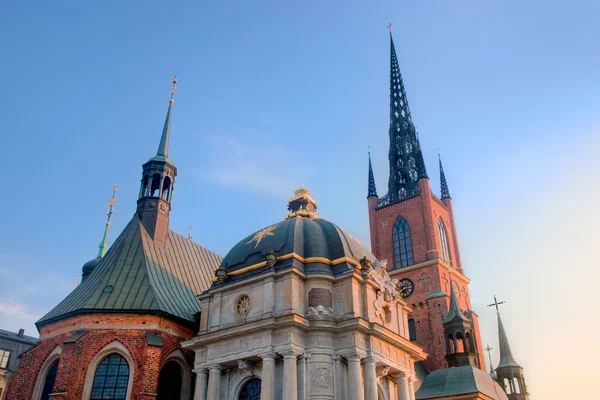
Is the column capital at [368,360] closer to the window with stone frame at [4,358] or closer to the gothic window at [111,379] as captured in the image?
the gothic window at [111,379]

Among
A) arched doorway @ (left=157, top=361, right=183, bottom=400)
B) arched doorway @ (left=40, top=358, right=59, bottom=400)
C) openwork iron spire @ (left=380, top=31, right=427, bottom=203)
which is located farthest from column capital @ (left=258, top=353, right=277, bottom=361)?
openwork iron spire @ (left=380, top=31, right=427, bottom=203)

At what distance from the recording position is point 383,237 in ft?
179

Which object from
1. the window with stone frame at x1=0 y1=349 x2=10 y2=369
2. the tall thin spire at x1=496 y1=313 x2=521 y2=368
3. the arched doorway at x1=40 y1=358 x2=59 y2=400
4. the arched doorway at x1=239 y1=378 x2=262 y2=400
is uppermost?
the tall thin spire at x1=496 y1=313 x2=521 y2=368

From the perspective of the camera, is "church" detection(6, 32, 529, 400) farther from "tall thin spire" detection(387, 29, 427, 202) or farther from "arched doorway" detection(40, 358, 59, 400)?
"tall thin spire" detection(387, 29, 427, 202)

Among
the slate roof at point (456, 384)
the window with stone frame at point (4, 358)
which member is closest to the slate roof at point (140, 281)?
the slate roof at point (456, 384)

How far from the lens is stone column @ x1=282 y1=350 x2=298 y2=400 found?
21.4 metres

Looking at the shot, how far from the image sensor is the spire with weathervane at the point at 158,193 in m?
33.9

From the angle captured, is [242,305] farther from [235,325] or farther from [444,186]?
[444,186]

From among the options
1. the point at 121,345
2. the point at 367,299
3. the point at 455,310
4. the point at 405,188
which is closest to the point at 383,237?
the point at 405,188

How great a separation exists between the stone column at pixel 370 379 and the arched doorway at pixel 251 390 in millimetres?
4604

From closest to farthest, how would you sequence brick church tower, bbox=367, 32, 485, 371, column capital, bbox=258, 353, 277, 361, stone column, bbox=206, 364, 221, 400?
column capital, bbox=258, 353, 277, 361 → stone column, bbox=206, 364, 221, 400 → brick church tower, bbox=367, 32, 485, 371

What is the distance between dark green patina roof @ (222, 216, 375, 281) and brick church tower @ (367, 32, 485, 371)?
19.7 metres

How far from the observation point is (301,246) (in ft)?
87.7

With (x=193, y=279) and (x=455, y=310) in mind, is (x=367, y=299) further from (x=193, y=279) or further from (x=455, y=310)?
(x=455, y=310)
